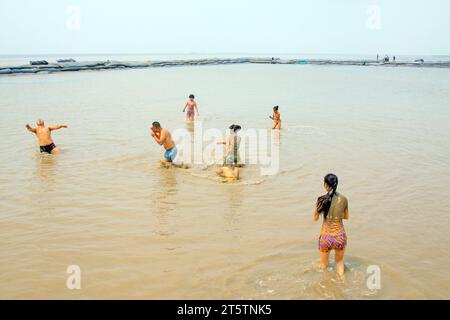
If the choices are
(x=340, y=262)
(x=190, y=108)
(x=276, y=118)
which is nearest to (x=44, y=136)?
(x=190, y=108)

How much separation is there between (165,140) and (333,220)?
19.3 ft

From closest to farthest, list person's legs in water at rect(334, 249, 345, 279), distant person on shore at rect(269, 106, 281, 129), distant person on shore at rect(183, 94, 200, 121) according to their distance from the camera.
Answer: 1. person's legs in water at rect(334, 249, 345, 279)
2. distant person on shore at rect(269, 106, 281, 129)
3. distant person on shore at rect(183, 94, 200, 121)

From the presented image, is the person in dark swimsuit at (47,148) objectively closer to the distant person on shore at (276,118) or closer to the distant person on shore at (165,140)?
the distant person on shore at (165,140)

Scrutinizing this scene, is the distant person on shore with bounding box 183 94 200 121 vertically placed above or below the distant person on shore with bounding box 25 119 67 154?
above

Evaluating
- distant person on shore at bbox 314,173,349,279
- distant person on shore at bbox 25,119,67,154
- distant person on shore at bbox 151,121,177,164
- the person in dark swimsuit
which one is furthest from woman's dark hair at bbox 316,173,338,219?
the person in dark swimsuit

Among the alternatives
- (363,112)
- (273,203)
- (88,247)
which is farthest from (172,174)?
(363,112)

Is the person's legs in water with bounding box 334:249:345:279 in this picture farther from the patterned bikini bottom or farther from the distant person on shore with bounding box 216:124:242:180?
the distant person on shore with bounding box 216:124:242:180

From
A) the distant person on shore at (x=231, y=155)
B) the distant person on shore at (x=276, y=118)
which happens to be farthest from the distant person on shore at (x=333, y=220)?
the distant person on shore at (x=276, y=118)

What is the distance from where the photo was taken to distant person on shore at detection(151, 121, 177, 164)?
393 inches

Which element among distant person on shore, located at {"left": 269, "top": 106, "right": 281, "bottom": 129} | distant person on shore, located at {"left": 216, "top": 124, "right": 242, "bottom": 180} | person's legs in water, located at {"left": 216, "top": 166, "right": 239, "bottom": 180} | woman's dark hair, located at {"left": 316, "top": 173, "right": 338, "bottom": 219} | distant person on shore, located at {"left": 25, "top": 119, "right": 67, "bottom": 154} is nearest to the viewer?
woman's dark hair, located at {"left": 316, "top": 173, "right": 338, "bottom": 219}

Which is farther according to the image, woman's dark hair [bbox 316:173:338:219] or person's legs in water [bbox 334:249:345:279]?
person's legs in water [bbox 334:249:345:279]

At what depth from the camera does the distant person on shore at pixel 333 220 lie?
5.08 meters

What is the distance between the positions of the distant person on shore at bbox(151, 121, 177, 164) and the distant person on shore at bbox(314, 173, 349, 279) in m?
5.67

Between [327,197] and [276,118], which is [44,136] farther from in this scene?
[327,197]
